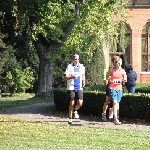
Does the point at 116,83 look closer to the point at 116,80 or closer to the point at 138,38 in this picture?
the point at 116,80

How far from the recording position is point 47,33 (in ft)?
83.1

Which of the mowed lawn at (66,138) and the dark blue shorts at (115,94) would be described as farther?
the dark blue shorts at (115,94)

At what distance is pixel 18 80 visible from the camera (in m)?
31.8

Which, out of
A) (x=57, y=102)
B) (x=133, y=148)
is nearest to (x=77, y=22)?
(x=57, y=102)

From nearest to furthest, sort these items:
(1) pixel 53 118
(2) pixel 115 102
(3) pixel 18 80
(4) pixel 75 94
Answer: (2) pixel 115 102
(4) pixel 75 94
(1) pixel 53 118
(3) pixel 18 80

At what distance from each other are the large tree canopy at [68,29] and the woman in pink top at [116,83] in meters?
7.99

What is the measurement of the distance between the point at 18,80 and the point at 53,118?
1511cm

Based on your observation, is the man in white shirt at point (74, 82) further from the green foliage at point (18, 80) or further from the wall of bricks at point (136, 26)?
the wall of bricks at point (136, 26)

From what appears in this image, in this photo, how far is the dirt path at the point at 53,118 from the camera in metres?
15.1

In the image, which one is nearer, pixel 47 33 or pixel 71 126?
pixel 71 126

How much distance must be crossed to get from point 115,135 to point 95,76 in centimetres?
2218

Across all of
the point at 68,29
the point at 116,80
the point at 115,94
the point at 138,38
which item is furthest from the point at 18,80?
the point at 115,94

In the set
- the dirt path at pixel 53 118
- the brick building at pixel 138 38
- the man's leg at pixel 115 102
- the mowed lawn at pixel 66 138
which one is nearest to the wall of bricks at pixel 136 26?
the brick building at pixel 138 38

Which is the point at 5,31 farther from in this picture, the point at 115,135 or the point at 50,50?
the point at 115,135
